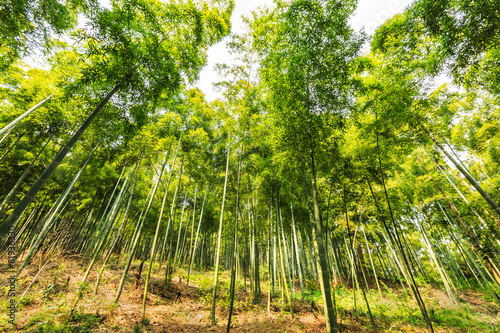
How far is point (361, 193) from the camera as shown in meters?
5.40

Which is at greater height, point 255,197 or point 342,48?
point 342,48

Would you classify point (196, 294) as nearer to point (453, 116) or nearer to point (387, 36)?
point (387, 36)

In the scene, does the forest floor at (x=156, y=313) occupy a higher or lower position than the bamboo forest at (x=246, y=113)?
lower

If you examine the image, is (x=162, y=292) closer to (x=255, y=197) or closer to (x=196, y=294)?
(x=196, y=294)

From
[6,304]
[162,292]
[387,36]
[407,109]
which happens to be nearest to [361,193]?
[407,109]

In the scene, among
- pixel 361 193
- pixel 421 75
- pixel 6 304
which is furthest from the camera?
pixel 361 193

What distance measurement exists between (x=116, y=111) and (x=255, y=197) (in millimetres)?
5040

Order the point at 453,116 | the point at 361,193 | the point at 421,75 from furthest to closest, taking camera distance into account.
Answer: the point at 453,116 → the point at 361,193 → the point at 421,75

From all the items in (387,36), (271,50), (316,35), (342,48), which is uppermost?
(387,36)

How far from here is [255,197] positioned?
268 inches

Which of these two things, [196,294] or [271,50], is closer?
[271,50]

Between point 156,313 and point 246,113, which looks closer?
point 156,313

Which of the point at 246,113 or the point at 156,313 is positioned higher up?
the point at 246,113

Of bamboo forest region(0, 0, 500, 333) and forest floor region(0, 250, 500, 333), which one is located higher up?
bamboo forest region(0, 0, 500, 333)
